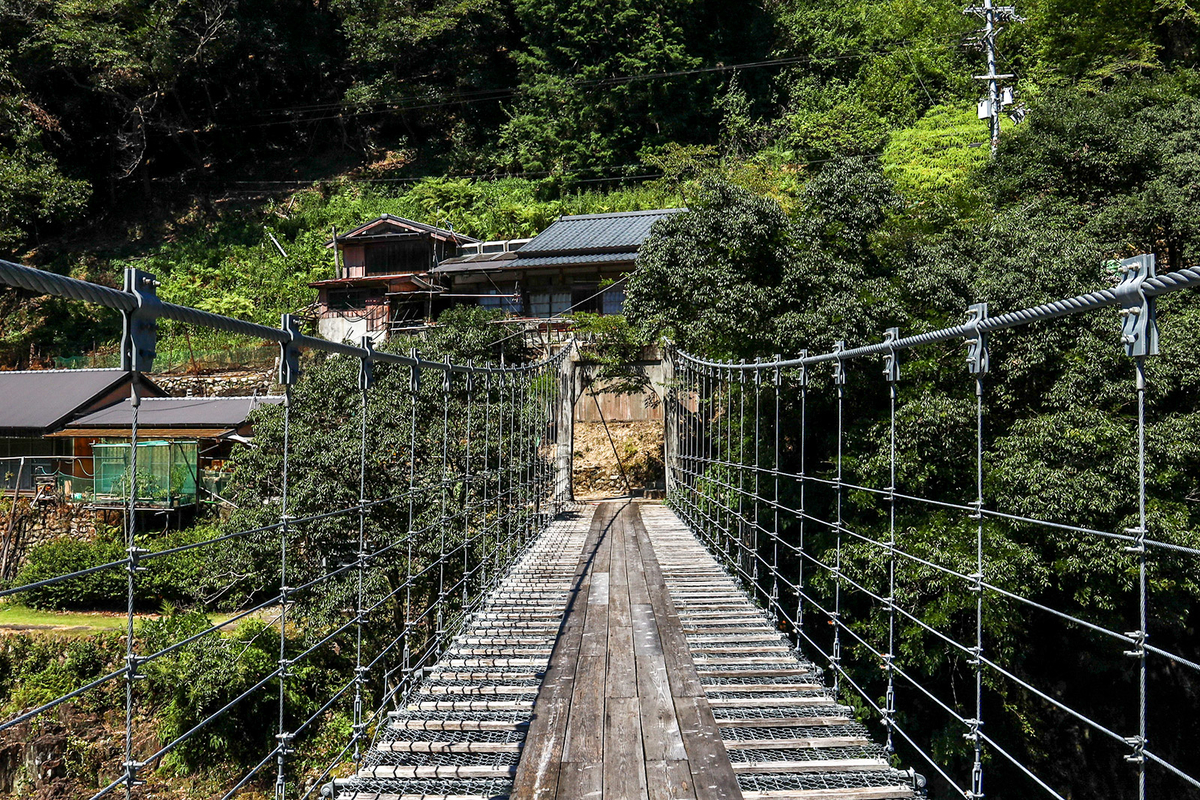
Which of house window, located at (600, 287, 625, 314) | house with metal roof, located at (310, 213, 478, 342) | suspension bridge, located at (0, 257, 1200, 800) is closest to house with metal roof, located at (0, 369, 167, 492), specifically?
house with metal roof, located at (310, 213, 478, 342)

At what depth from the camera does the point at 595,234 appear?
15.8 metres

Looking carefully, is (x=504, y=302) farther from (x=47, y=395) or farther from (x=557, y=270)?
(x=47, y=395)

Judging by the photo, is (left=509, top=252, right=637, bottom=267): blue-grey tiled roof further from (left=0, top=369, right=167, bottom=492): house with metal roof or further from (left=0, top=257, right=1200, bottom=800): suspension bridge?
(left=0, top=369, right=167, bottom=492): house with metal roof

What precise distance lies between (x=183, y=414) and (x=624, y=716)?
38.7 feet

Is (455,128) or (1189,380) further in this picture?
(455,128)

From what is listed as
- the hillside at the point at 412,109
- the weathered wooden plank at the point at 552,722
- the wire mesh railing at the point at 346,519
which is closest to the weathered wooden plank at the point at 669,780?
the weathered wooden plank at the point at 552,722

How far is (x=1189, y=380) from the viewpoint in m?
6.45

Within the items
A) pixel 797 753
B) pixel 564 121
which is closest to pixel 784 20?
pixel 564 121

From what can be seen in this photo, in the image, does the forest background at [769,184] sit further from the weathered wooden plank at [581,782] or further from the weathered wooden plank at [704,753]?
the weathered wooden plank at [581,782]

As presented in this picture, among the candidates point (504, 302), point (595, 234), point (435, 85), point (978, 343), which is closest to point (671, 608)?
point (978, 343)

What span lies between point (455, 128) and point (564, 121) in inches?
145

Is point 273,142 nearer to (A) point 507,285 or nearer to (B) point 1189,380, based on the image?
(A) point 507,285

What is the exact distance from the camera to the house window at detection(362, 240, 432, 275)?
16719mm

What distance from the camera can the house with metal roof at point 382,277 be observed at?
16375 mm
